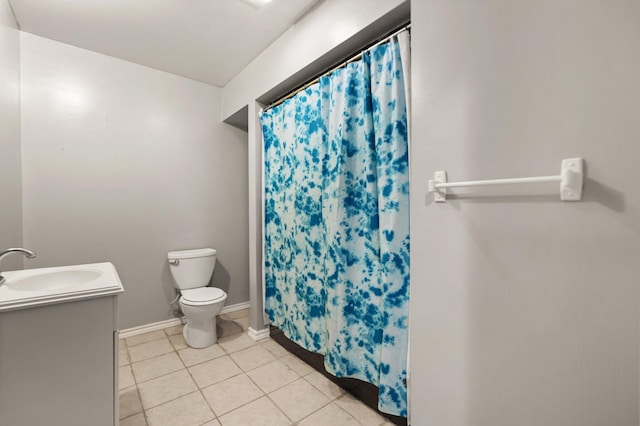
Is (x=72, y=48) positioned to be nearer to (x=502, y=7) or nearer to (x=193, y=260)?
(x=193, y=260)

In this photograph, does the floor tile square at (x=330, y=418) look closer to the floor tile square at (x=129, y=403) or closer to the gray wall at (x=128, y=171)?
the floor tile square at (x=129, y=403)

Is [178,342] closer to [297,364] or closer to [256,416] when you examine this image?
[297,364]

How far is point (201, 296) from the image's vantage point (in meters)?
2.21

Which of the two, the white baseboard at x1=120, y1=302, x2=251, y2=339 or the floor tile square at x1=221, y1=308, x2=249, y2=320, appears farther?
the floor tile square at x1=221, y1=308, x2=249, y2=320

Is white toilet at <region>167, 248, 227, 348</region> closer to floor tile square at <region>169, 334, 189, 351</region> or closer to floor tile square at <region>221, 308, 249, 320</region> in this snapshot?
floor tile square at <region>169, 334, 189, 351</region>

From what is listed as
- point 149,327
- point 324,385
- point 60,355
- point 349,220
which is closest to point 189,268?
point 149,327

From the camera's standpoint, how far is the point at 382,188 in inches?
53.6

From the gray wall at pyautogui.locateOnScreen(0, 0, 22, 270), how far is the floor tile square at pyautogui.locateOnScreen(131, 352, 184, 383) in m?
1.06

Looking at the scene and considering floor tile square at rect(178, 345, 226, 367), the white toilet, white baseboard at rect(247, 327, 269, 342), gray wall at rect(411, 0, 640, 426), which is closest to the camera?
gray wall at rect(411, 0, 640, 426)

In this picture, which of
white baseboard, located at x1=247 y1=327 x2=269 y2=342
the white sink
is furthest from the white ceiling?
white baseboard, located at x1=247 y1=327 x2=269 y2=342

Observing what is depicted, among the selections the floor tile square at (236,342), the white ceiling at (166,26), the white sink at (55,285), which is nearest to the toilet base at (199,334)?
the floor tile square at (236,342)

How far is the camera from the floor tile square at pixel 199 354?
2.03 metres

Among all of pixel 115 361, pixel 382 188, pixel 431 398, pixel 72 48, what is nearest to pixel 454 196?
pixel 382 188

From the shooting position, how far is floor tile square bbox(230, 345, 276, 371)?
1984 millimetres
